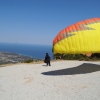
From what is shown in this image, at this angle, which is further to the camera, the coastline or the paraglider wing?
the paraglider wing

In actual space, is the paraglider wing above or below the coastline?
above

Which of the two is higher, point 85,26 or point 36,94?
point 85,26

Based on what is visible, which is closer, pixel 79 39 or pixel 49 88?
pixel 49 88

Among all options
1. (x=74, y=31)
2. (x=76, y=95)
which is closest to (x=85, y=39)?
(x=74, y=31)

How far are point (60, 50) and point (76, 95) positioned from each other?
592cm

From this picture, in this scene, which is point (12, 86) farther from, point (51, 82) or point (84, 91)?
point (84, 91)

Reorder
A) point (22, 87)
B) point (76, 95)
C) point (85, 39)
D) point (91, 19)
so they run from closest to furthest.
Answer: point (76, 95) < point (22, 87) < point (85, 39) < point (91, 19)

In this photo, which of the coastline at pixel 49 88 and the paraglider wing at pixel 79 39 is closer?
the coastline at pixel 49 88

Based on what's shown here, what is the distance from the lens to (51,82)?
16203 millimetres

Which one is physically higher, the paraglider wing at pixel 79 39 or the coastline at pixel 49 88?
the paraglider wing at pixel 79 39

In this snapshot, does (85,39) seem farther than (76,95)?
Yes

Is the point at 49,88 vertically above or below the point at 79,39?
below

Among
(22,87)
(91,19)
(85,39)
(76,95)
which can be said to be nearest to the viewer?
(76,95)

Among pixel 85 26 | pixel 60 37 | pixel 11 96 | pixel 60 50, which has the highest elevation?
pixel 85 26
